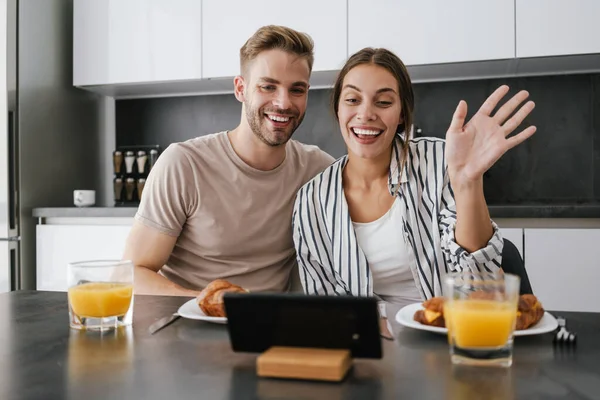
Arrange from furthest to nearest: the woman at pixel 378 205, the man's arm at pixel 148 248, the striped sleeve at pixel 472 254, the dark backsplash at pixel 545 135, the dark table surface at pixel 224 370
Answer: the dark backsplash at pixel 545 135
the man's arm at pixel 148 248
the woman at pixel 378 205
the striped sleeve at pixel 472 254
the dark table surface at pixel 224 370

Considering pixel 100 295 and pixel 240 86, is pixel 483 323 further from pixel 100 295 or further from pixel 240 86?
pixel 240 86

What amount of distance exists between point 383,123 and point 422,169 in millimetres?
160

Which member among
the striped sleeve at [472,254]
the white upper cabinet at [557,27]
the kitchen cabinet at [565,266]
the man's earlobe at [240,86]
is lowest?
the kitchen cabinet at [565,266]

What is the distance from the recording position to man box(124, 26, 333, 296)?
1.76m

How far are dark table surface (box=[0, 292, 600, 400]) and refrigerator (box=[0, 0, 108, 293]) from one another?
2181 millimetres

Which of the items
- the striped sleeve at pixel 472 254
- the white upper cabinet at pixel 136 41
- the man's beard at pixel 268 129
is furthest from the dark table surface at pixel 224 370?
the white upper cabinet at pixel 136 41

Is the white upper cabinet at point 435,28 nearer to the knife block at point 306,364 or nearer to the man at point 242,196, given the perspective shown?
the man at point 242,196

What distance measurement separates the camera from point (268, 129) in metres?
1.80

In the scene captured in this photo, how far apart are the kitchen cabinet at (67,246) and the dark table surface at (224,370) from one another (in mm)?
1963

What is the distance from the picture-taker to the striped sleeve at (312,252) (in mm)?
1653

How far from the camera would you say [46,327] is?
97 cm

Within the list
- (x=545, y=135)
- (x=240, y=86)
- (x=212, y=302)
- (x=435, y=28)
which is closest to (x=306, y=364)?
(x=212, y=302)

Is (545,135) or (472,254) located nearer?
(472,254)

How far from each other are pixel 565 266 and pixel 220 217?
4.68 ft
